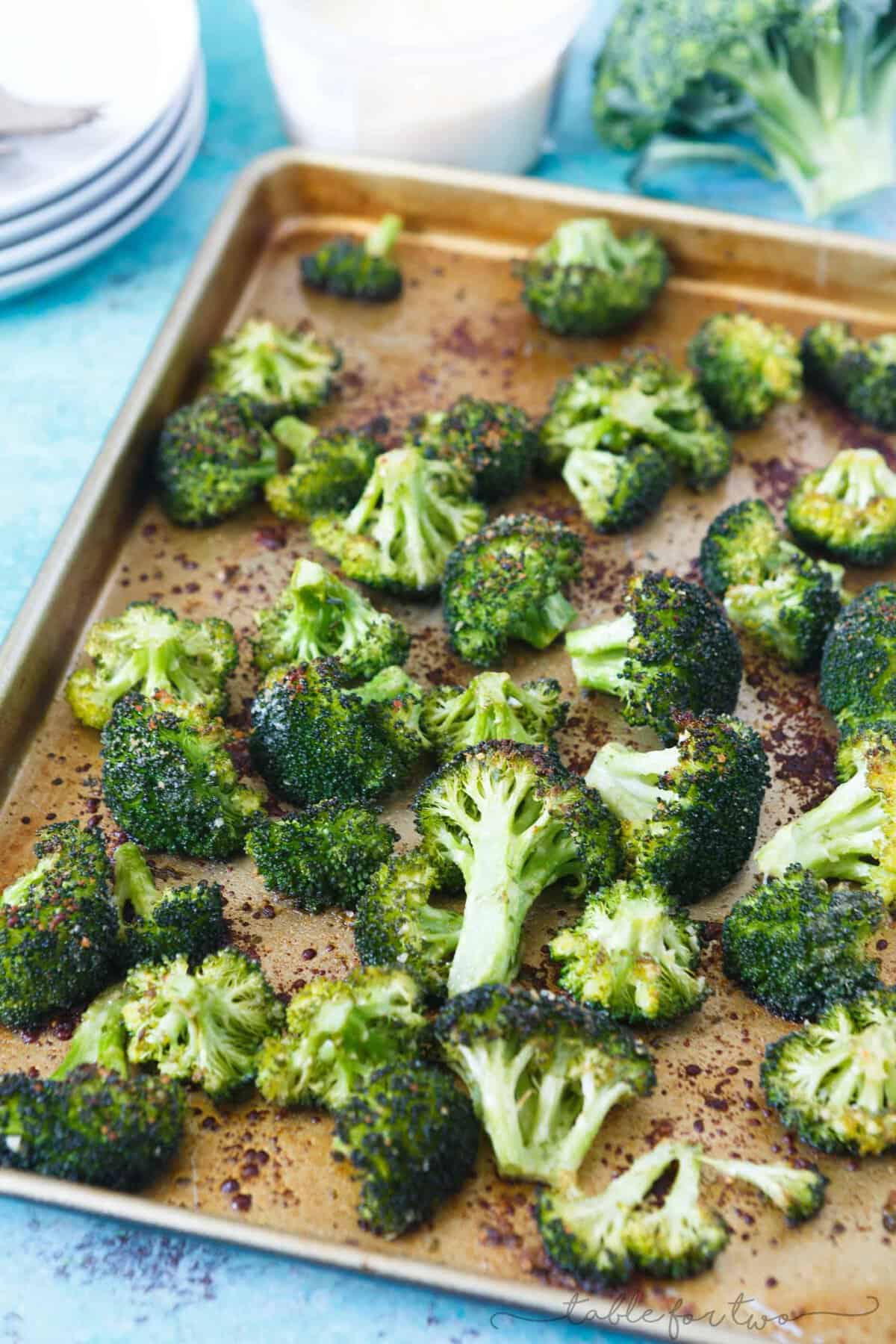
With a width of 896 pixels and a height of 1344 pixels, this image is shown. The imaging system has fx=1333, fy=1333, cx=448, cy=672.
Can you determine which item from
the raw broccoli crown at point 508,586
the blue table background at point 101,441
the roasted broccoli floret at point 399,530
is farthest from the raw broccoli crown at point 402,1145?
the roasted broccoli floret at point 399,530

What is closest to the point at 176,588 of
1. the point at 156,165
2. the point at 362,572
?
the point at 362,572

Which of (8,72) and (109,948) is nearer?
(109,948)

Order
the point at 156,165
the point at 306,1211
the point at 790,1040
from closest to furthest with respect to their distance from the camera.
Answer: the point at 306,1211
the point at 790,1040
the point at 156,165

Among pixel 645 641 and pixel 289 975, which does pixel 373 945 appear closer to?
pixel 289 975

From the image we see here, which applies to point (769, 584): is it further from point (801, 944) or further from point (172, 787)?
point (172, 787)

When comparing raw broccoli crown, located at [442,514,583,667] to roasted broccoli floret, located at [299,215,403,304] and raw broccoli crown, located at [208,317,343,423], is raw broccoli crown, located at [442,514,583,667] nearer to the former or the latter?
raw broccoli crown, located at [208,317,343,423]

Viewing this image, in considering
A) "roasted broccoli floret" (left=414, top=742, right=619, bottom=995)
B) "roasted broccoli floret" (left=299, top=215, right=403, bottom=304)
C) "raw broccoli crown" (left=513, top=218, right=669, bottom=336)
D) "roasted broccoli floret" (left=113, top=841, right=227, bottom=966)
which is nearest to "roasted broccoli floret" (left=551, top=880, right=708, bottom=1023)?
"roasted broccoli floret" (left=414, top=742, right=619, bottom=995)

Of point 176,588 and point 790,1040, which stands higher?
point 176,588
